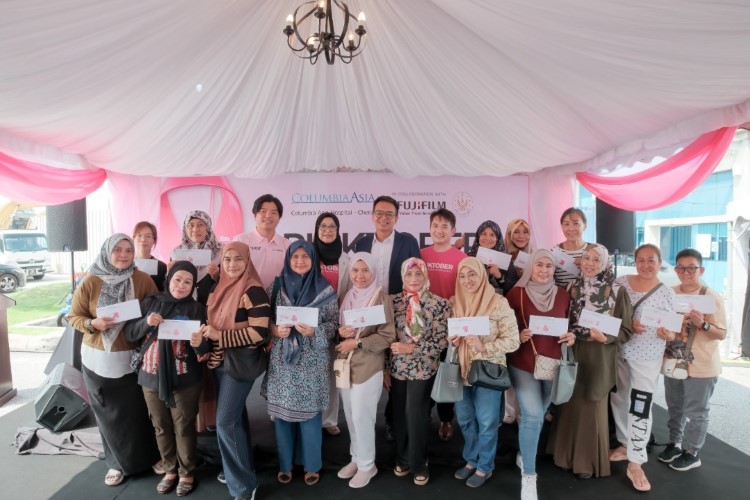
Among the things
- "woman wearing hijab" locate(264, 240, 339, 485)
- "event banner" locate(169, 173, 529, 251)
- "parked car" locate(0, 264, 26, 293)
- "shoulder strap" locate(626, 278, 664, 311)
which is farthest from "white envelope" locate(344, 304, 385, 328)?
"parked car" locate(0, 264, 26, 293)

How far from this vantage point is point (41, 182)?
12.2 ft

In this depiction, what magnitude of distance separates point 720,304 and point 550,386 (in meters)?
1.35

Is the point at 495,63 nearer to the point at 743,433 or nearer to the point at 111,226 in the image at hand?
the point at 743,433

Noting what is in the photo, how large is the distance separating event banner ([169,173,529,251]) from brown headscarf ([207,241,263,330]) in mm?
2573

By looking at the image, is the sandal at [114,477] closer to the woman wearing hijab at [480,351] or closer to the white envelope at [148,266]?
the white envelope at [148,266]

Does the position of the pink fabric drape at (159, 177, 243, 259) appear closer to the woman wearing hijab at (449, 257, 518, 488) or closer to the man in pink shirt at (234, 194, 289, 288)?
the man in pink shirt at (234, 194, 289, 288)

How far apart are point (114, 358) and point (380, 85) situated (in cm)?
288

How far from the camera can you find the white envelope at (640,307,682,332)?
7.49 ft

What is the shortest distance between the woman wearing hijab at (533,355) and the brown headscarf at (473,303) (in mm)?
274

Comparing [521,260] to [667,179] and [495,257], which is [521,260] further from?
[667,179]

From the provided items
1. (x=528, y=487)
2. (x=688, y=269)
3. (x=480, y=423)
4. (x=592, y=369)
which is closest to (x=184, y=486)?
(x=480, y=423)

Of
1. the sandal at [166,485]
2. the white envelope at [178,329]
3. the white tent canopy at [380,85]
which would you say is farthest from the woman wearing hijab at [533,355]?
the sandal at [166,485]

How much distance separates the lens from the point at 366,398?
7.79ft

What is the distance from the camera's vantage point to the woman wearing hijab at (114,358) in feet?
7.64
